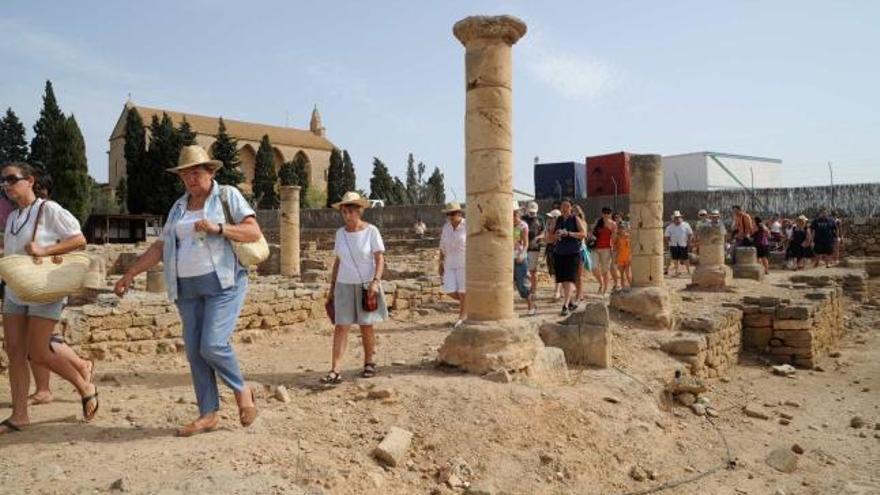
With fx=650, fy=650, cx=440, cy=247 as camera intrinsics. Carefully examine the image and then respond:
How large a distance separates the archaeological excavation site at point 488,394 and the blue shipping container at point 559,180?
64.3 ft

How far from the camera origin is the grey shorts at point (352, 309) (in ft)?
18.6

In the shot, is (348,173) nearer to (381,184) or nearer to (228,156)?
(381,184)

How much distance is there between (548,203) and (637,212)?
16.8 metres

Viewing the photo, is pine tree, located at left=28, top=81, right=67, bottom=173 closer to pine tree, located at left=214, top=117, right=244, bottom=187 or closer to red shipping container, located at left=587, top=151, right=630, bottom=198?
pine tree, located at left=214, top=117, right=244, bottom=187

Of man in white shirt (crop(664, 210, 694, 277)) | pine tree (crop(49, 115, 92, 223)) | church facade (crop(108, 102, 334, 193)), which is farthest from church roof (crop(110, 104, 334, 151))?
man in white shirt (crop(664, 210, 694, 277))

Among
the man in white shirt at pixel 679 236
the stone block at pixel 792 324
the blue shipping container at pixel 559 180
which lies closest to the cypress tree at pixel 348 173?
the blue shipping container at pixel 559 180

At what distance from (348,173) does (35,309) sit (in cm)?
5303

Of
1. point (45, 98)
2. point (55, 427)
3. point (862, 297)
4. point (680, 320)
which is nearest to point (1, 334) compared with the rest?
point (55, 427)

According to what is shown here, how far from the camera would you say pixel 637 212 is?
34.3 ft

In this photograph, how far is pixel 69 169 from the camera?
3634cm

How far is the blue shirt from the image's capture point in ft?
13.8

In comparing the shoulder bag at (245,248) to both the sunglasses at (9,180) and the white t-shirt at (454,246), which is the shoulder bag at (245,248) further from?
the white t-shirt at (454,246)

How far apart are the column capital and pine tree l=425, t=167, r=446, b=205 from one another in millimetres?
55015

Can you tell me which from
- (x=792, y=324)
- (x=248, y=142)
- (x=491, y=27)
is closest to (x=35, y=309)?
(x=491, y=27)
